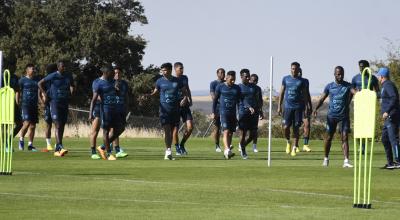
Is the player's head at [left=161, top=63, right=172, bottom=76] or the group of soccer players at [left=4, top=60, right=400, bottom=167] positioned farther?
the player's head at [left=161, top=63, right=172, bottom=76]

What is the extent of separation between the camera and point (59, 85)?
31328 mm

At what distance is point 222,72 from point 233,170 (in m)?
9.77

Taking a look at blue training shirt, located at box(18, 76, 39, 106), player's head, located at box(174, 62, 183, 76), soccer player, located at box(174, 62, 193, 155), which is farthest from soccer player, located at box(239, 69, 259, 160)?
blue training shirt, located at box(18, 76, 39, 106)

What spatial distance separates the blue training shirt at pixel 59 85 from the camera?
1232 inches

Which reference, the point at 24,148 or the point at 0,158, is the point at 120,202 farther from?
the point at 24,148

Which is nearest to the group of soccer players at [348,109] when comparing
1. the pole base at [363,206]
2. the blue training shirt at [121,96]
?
the blue training shirt at [121,96]

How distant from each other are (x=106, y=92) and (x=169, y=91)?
1.46 metres

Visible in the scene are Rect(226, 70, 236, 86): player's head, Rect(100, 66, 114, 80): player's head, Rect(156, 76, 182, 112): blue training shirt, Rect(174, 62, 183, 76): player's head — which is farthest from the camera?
Rect(226, 70, 236, 86): player's head

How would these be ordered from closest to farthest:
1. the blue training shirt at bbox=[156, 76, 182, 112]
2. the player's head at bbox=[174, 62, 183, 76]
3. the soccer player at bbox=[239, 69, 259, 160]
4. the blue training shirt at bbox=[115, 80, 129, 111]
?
the blue training shirt at bbox=[115, 80, 129, 111] → the blue training shirt at bbox=[156, 76, 182, 112] → the player's head at bbox=[174, 62, 183, 76] → the soccer player at bbox=[239, 69, 259, 160]

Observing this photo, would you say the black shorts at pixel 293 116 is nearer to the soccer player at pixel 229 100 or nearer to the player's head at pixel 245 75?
the player's head at pixel 245 75

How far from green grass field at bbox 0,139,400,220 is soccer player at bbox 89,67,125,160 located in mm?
656

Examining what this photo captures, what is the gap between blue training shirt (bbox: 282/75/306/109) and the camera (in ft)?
109

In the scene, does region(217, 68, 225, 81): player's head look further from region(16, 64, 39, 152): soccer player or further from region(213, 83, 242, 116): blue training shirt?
region(16, 64, 39, 152): soccer player

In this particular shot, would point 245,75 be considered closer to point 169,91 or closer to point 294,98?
point 294,98
